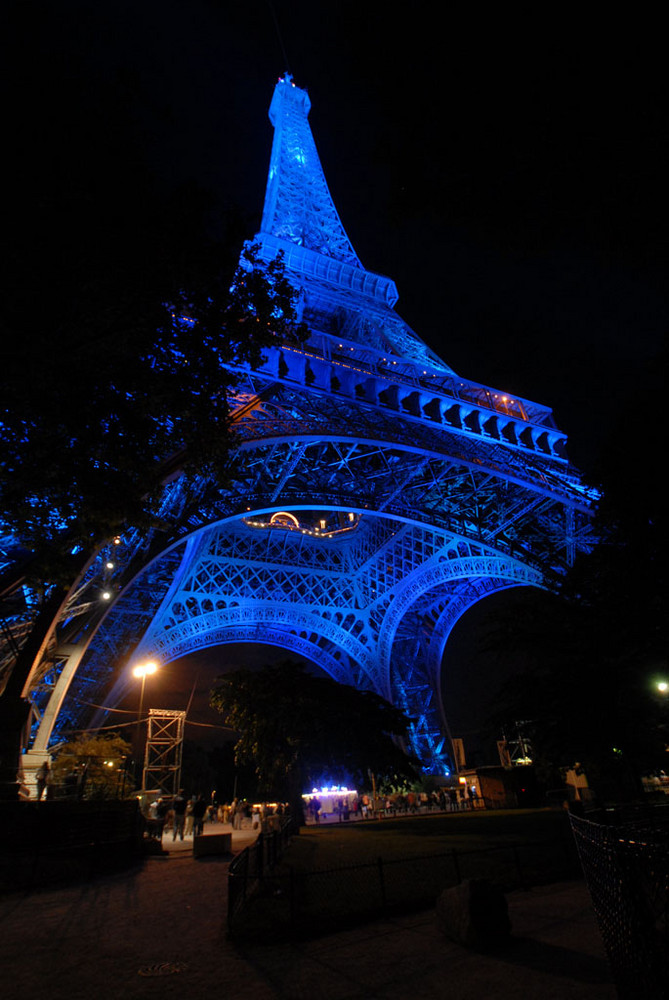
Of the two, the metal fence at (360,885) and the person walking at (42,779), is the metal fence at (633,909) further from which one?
the person walking at (42,779)

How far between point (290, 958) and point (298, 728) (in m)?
15.9

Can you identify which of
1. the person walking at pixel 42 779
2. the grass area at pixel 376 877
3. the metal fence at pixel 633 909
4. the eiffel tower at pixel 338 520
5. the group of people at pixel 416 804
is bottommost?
the group of people at pixel 416 804

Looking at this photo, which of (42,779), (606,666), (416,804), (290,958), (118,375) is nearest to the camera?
(290,958)

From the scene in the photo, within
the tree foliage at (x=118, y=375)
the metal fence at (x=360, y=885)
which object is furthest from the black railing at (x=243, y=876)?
the tree foliage at (x=118, y=375)

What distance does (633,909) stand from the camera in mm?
2574

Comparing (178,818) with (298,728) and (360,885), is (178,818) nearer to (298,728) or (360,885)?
(298,728)

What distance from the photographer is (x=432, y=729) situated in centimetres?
4222

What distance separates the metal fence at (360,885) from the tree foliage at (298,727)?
10.4 m

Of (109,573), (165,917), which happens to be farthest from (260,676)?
(165,917)

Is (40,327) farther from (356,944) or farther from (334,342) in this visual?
(334,342)

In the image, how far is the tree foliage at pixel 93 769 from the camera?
55.4ft

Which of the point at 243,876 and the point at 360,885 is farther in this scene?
the point at 360,885

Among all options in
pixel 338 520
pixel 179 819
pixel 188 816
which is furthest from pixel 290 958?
pixel 338 520

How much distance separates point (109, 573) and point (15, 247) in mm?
Result: 17375
